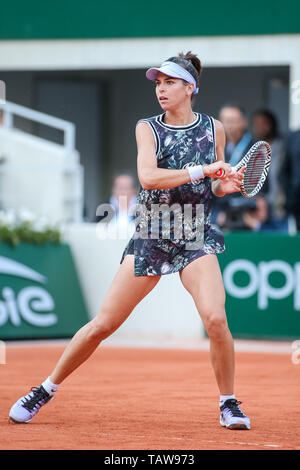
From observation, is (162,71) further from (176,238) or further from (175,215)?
(176,238)

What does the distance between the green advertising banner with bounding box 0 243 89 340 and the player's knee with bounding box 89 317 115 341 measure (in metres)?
5.51

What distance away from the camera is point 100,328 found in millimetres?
5566

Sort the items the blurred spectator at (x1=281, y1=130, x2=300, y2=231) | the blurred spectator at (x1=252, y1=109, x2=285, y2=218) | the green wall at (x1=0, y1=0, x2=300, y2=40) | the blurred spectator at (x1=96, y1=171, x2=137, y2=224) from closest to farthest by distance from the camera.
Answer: the blurred spectator at (x1=281, y1=130, x2=300, y2=231), the blurred spectator at (x1=252, y1=109, x2=285, y2=218), the blurred spectator at (x1=96, y1=171, x2=137, y2=224), the green wall at (x1=0, y1=0, x2=300, y2=40)

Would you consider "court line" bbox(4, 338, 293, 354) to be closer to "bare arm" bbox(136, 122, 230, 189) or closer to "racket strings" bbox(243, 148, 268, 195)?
"racket strings" bbox(243, 148, 268, 195)

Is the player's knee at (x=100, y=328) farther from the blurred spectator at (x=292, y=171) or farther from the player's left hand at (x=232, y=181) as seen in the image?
the blurred spectator at (x=292, y=171)

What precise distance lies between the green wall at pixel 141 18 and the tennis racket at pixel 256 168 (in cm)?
1037

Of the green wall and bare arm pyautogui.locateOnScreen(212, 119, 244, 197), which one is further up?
the green wall

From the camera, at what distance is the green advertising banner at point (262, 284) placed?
36.5 feet

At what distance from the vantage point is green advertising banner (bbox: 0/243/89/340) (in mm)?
11086

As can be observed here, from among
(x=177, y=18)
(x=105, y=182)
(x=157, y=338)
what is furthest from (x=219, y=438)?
(x=105, y=182)

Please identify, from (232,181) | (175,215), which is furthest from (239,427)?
(232,181)

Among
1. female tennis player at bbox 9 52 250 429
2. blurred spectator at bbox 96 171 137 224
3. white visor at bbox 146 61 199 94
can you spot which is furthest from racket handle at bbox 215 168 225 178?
blurred spectator at bbox 96 171 137 224
